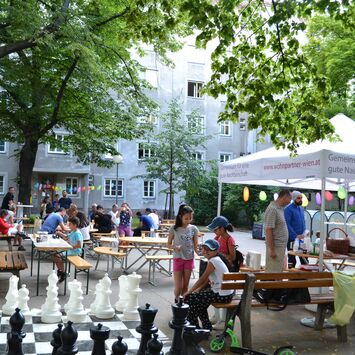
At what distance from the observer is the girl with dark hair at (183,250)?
23.2ft

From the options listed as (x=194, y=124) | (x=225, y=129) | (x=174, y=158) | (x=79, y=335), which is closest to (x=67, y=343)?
(x=79, y=335)

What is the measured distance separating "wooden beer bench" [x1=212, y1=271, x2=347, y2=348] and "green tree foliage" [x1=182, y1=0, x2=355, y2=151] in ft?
5.94

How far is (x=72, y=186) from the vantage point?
34062 millimetres

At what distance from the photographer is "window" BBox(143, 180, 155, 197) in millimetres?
35219

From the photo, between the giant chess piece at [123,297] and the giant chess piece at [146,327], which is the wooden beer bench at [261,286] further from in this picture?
the giant chess piece at [146,327]

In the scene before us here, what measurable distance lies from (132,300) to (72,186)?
28.6m

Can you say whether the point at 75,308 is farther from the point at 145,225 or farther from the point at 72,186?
the point at 72,186

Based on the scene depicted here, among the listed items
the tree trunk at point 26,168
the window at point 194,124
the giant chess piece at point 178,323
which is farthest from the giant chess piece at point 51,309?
the window at point 194,124

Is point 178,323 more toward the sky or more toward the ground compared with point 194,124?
more toward the ground

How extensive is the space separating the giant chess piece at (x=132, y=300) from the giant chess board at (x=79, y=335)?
0.10 metres

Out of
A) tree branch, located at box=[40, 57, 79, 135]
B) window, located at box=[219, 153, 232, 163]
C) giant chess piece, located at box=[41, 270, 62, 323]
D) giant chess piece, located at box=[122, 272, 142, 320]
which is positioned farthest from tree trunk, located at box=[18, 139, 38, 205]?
window, located at box=[219, 153, 232, 163]

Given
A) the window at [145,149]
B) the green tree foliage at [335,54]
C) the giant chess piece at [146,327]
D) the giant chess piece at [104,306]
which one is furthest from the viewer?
the window at [145,149]

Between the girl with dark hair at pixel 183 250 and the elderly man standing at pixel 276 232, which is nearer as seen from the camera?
the elderly man standing at pixel 276 232

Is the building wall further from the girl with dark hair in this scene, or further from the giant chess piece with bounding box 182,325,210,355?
the giant chess piece with bounding box 182,325,210,355
